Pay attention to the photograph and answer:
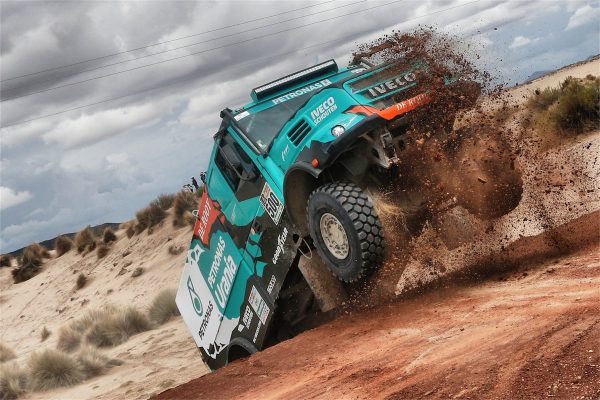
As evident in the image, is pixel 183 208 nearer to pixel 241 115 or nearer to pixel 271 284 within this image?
pixel 241 115

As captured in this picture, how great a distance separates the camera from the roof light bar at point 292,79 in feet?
23.2

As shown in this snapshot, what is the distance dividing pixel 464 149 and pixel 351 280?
1.50 m

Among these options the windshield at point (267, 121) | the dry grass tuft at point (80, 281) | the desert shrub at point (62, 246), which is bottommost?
the windshield at point (267, 121)

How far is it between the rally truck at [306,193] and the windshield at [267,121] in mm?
13

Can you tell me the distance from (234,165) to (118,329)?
9.84m

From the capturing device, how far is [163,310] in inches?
627

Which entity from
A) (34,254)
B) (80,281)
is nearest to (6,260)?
(34,254)

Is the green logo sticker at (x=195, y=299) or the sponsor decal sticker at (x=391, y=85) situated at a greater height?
the sponsor decal sticker at (x=391, y=85)

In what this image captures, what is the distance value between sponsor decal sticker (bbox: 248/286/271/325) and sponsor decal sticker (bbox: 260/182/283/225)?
2.96 ft

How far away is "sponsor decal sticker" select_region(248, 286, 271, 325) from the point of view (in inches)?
261

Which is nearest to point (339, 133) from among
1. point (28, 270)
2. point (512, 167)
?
point (512, 167)

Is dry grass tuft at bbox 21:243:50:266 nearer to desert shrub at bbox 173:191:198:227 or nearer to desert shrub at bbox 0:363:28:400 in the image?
desert shrub at bbox 173:191:198:227

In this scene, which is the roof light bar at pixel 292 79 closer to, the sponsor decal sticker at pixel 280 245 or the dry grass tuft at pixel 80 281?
the sponsor decal sticker at pixel 280 245

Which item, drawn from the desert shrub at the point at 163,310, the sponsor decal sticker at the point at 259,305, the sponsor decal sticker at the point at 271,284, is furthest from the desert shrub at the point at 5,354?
the sponsor decal sticker at the point at 271,284
